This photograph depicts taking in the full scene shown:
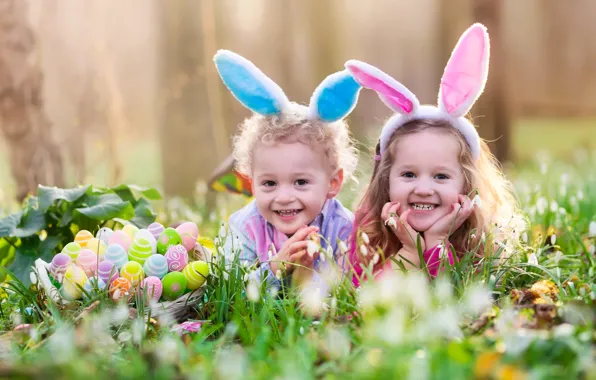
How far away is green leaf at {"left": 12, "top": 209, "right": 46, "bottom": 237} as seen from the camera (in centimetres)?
363

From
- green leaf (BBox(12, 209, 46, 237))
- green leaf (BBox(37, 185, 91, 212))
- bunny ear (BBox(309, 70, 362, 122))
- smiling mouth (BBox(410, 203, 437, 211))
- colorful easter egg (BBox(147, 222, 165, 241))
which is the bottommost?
green leaf (BBox(12, 209, 46, 237))

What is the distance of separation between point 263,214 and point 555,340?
182 centimetres

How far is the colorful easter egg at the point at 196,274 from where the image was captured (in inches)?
121

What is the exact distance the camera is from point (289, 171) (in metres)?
3.28

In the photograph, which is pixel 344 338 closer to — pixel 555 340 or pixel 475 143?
pixel 555 340

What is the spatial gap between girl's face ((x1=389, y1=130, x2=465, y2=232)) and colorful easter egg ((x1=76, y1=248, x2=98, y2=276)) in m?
1.35

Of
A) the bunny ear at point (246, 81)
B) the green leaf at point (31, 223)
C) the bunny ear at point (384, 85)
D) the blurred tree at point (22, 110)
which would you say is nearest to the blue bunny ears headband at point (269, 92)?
the bunny ear at point (246, 81)

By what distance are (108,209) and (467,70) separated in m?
1.92

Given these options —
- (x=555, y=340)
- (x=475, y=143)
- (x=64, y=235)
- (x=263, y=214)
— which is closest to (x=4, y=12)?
(x=64, y=235)

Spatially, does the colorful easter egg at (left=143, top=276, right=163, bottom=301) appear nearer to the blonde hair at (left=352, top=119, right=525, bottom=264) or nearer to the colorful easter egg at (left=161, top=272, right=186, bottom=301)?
the colorful easter egg at (left=161, top=272, right=186, bottom=301)

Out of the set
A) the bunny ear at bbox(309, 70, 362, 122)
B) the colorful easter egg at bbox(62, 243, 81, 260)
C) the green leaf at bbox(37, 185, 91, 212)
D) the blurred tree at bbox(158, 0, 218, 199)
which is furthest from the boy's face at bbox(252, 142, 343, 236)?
the blurred tree at bbox(158, 0, 218, 199)

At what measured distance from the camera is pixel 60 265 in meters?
3.06

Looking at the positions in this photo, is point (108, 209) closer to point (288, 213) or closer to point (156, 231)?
point (156, 231)

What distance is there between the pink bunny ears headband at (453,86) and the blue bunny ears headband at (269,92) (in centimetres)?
20
